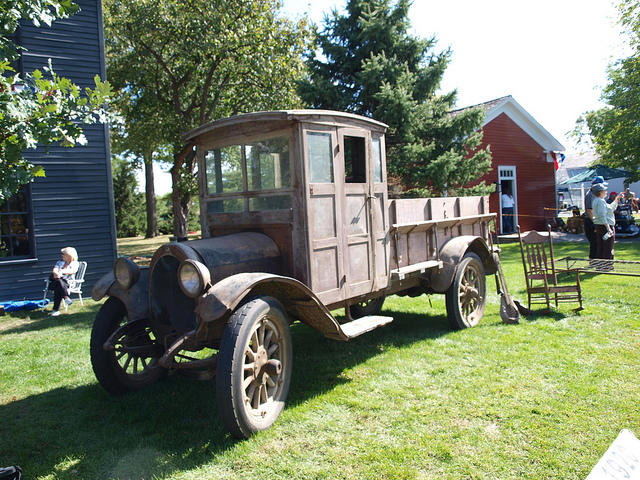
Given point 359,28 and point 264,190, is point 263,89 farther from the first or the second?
point 264,190

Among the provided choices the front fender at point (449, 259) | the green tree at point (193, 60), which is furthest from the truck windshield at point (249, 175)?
the green tree at point (193, 60)

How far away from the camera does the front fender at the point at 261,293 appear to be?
10.5 ft

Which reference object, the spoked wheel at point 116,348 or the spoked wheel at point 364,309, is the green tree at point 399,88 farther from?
the spoked wheel at point 116,348

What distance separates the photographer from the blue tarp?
27.3 feet

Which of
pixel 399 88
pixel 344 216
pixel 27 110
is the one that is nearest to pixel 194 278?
pixel 344 216

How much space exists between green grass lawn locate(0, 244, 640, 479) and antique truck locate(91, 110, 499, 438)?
328mm

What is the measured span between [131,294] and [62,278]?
5.05m

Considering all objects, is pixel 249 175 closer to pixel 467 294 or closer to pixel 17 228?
pixel 467 294

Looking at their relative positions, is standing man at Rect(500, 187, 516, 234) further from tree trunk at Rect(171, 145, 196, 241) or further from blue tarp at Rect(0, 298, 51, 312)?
blue tarp at Rect(0, 298, 51, 312)

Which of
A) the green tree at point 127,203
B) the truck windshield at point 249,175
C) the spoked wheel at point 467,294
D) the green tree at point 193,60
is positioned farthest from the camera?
the green tree at point 127,203

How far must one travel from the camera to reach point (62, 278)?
8.25 metres

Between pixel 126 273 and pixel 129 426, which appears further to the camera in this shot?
pixel 126 273

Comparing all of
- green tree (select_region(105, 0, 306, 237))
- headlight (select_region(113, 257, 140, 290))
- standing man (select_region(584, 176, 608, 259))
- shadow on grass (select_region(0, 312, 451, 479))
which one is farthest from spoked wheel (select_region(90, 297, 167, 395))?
green tree (select_region(105, 0, 306, 237))

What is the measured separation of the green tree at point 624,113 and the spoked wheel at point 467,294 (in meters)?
15.8
